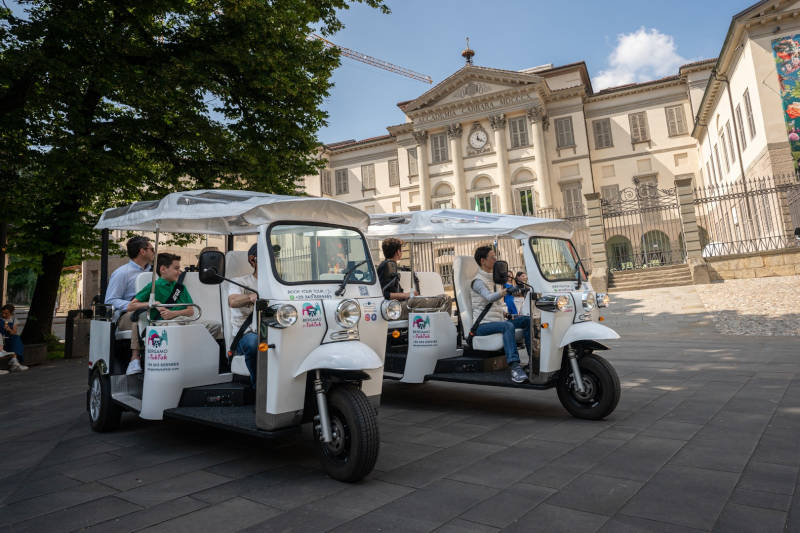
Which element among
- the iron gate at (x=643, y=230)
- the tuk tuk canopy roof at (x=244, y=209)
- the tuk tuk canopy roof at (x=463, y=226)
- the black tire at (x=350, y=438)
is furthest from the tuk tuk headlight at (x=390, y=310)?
the iron gate at (x=643, y=230)

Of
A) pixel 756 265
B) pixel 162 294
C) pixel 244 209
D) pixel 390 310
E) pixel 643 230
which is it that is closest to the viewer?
pixel 244 209

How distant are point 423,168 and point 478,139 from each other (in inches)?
189

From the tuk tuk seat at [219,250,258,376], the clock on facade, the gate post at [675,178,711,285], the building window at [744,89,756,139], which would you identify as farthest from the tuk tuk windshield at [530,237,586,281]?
the clock on facade

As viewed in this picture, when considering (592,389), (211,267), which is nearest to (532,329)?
(592,389)

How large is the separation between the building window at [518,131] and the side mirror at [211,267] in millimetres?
36250

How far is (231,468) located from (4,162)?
1091cm

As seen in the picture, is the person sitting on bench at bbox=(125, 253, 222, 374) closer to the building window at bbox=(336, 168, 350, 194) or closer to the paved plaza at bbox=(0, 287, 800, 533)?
the paved plaza at bbox=(0, 287, 800, 533)

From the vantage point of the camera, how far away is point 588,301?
541 cm

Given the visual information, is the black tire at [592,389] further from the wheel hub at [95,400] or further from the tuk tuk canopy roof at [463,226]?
the wheel hub at [95,400]

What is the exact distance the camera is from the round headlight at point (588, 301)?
5387mm

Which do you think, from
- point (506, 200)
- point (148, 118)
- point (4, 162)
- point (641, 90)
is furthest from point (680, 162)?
point (4, 162)

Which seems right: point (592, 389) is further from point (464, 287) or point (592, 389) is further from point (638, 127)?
point (638, 127)

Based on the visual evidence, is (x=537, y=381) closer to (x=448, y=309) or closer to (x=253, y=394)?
(x=448, y=309)

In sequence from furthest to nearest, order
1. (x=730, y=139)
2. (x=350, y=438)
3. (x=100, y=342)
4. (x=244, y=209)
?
(x=730, y=139) → (x=100, y=342) → (x=244, y=209) → (x=350, y=438)
